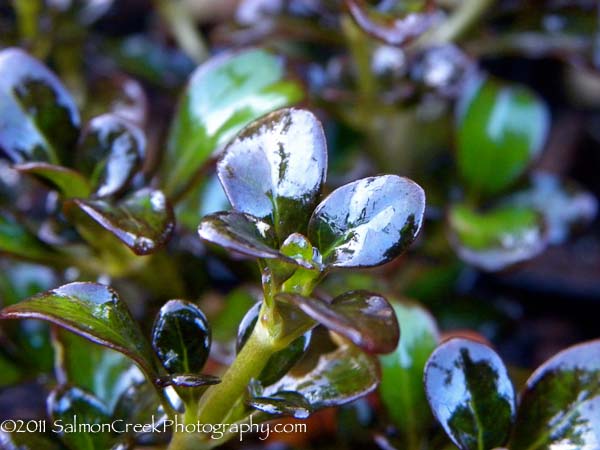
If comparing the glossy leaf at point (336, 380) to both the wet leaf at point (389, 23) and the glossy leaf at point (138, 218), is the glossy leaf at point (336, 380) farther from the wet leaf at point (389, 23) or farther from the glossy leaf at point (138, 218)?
the wet leaf at point (389, 23)

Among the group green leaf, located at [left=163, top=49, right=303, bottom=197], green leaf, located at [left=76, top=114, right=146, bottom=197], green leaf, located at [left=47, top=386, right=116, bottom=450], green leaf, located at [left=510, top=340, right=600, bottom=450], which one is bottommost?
green leaf, located at [left=510, top=340, right=600, bottom=450]

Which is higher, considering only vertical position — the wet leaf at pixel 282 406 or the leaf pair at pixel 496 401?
the wet leaf at pixel 282 406

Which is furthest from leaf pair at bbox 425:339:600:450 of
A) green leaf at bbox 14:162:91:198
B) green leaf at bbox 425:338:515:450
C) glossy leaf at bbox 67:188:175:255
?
green leaf at bbox 14:162:91:198

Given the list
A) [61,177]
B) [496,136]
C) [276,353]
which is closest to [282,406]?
[276,353]

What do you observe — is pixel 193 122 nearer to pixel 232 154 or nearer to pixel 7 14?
pixel 232 154

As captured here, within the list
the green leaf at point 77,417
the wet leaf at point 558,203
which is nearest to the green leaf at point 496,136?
the wet leaf at point 558,203

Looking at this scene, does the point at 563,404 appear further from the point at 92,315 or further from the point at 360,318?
the point at 92,315

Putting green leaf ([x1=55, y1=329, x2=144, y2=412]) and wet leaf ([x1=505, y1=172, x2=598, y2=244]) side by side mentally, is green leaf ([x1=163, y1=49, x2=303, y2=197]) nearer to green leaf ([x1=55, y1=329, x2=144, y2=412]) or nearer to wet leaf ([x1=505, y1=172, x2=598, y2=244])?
green leaf ([x1=55, y1=329, x2=144, y2=412])
